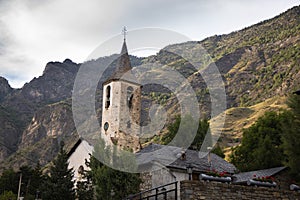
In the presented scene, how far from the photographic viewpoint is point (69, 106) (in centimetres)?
Answer: 15175

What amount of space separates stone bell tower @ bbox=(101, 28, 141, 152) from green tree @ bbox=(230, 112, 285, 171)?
11.1m

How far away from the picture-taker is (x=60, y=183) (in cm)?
2661

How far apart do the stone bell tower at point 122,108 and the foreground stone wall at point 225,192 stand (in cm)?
1635

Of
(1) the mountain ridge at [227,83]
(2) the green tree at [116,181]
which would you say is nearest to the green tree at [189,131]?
(2) the green tree at [116,181]

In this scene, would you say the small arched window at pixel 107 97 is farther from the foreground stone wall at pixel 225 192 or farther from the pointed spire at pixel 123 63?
the foreground stone wall at pixel 225 192

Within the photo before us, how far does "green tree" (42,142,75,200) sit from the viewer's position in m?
26.0

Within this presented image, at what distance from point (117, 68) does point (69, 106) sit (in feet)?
396

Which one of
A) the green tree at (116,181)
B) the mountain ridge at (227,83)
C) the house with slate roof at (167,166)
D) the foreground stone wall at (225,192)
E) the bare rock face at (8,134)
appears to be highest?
the mountain ridge at (227,83)

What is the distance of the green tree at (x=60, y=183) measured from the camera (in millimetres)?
25953

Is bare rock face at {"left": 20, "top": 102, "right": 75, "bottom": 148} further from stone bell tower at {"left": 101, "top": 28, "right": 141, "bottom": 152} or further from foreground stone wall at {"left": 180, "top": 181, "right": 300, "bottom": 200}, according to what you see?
foreground stone wall at {"left": 180, "top": 181, "right": 300, "bottom": 200}

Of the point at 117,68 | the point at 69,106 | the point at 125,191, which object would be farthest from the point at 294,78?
the point at 125,191

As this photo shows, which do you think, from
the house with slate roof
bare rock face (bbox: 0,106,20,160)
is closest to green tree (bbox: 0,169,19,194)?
the house with slate roof

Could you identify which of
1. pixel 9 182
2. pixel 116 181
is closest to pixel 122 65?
pixel 116 181

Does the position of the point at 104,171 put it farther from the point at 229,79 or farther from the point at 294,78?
the point at 229,79
